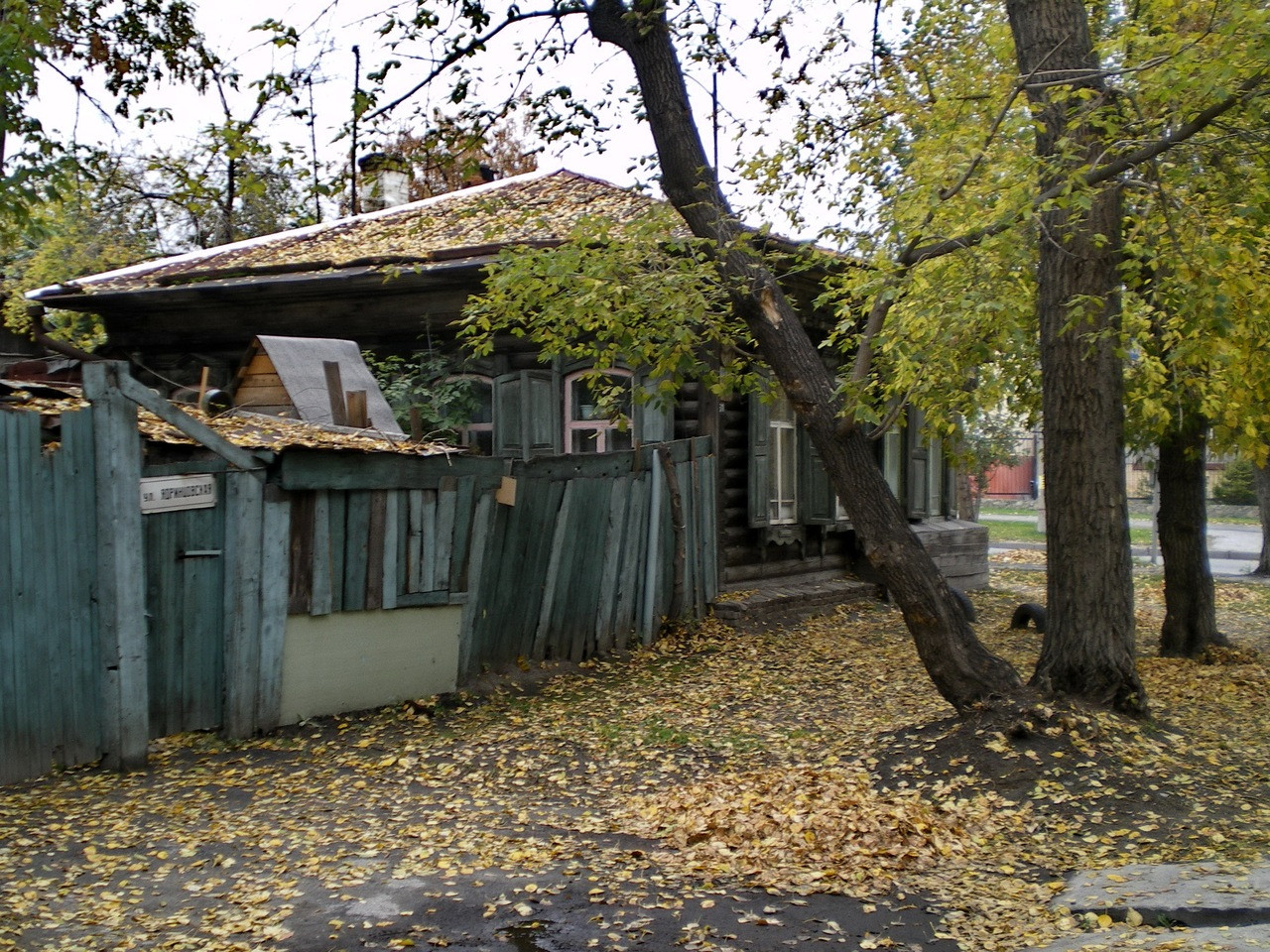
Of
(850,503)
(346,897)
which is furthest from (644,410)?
(346,897)

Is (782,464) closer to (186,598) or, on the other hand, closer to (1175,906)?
(186,598)

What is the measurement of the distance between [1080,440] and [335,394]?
6.30 metres

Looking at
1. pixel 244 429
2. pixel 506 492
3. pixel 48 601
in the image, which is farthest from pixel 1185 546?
pixel 48 601

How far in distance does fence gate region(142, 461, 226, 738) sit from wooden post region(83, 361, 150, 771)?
11.3 inches

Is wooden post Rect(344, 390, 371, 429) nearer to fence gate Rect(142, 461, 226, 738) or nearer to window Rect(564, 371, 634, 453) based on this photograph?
fence gate Rect(142, 461, 226, 738)

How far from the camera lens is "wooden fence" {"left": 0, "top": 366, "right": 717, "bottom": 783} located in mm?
6512

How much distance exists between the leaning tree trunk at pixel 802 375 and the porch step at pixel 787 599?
4890mm

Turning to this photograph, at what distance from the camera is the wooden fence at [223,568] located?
6.51m

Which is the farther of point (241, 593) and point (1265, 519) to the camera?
point (1265, 519)

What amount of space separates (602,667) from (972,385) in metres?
4.33

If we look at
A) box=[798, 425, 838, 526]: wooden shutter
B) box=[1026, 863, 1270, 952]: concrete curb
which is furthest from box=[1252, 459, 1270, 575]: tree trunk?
box=[1026, 863, 1270, 952]: concrete curb

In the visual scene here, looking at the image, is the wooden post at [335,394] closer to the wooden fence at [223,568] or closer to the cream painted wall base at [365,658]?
the wooden fence at [223,568]

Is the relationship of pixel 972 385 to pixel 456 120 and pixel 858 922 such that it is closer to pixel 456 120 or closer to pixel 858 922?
pixel 456 120

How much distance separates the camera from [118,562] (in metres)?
6.71
